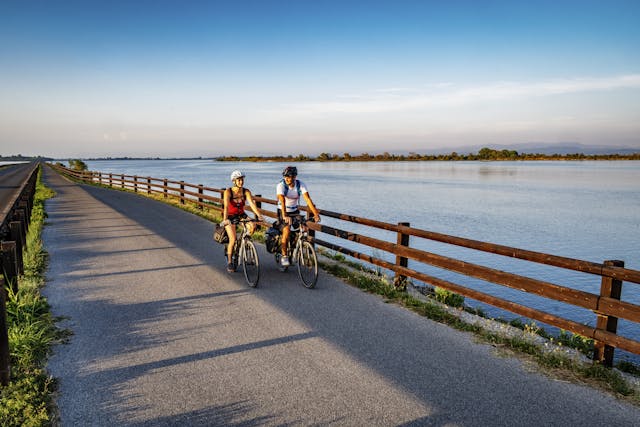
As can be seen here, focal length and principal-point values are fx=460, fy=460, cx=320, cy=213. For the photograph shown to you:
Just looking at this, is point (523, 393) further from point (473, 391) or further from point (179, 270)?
point (179, 270)

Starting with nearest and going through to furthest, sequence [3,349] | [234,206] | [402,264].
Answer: [3,349] < [402,264] < [234,206]

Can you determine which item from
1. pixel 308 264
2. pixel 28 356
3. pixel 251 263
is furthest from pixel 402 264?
pixel 28 356

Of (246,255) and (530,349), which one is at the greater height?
(246,255)

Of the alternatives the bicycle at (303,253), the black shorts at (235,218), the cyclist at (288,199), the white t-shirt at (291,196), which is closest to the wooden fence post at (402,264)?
the bicycle at (303,253)

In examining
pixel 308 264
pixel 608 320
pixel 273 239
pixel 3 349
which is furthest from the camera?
pixel 273 239

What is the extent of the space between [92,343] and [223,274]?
3609 millimetres

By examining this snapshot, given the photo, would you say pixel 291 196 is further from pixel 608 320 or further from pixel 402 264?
pixel 608 320

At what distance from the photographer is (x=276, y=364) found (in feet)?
16.3

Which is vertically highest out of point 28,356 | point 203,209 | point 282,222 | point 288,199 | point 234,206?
point 288,199

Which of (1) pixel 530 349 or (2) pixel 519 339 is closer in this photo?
(1) pixel 530 349

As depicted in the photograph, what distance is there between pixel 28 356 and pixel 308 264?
14.5 ft

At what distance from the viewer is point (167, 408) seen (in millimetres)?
4078

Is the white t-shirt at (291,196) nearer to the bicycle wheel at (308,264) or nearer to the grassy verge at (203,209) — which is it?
the bicycle wheel at (308,264)

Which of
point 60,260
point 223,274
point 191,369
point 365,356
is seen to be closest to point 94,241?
point 60,260
